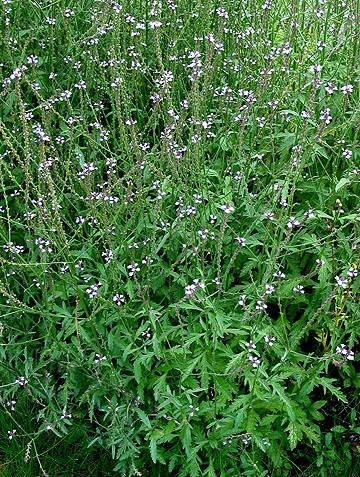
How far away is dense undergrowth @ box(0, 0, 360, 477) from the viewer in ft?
12.3

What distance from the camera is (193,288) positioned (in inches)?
138

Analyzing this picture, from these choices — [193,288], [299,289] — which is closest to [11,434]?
[193,288]

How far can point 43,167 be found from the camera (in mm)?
3641

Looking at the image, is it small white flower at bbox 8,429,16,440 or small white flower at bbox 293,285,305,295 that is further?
small white flower at bbox 8,429,16,440

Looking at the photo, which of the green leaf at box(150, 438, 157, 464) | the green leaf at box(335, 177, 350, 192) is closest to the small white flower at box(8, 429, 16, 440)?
the green leaf at box(150, 438, 157, 464)

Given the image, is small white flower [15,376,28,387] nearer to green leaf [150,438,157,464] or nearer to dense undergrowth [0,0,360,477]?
dense undergrowth [0,0,360,477]

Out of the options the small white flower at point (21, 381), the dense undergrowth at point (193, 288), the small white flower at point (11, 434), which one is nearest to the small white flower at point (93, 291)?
the dense undergrowth at point (193, 288)

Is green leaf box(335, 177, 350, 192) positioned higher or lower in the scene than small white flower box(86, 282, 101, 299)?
higher

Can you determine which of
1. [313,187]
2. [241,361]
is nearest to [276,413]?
[241,361]

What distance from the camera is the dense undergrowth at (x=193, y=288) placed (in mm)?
3742

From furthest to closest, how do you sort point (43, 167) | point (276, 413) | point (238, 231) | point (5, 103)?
point (5, 103)
point (238, 231)
point (276, 413)
point (43, 167)

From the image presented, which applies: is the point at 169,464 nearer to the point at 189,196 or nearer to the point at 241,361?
the point at 241,361

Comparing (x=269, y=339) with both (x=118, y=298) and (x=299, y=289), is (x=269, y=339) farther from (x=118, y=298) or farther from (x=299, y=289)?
(x=118, y=298)

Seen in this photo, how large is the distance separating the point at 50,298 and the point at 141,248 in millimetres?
533
